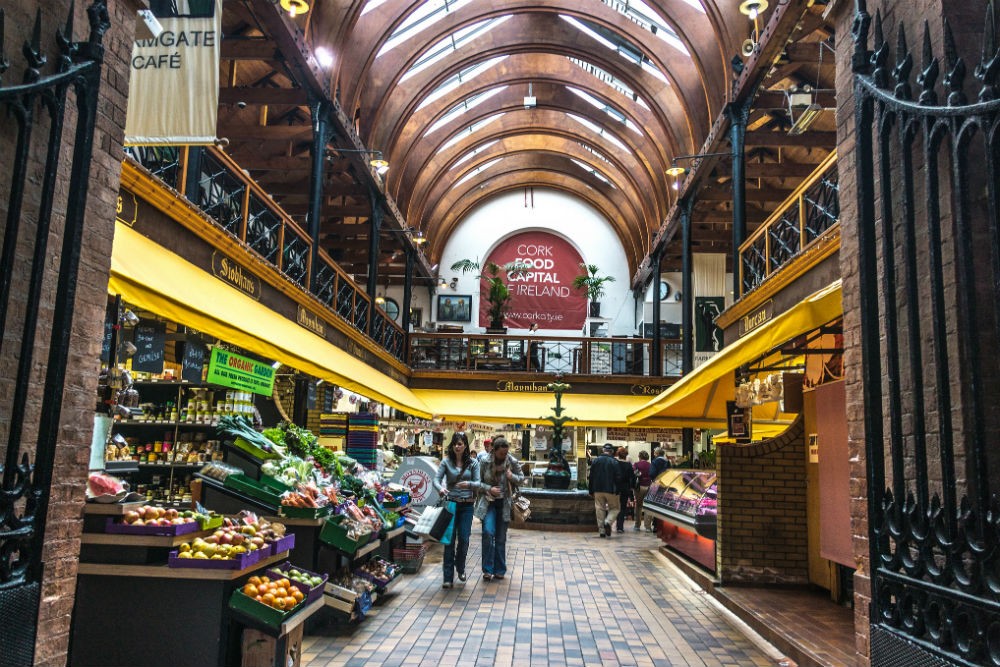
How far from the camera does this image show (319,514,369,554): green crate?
5.64 metres

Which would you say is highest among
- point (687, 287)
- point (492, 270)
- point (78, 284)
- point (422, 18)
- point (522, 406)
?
point (422, 18)

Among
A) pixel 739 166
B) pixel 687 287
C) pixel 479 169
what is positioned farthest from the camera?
pixel 479 169

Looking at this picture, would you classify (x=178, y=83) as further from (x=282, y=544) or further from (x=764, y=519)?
(x=764, y=519)

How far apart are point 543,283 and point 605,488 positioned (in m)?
16.4

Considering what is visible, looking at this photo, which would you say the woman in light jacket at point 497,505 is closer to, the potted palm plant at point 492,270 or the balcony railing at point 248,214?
the balcony railing at point 248,214

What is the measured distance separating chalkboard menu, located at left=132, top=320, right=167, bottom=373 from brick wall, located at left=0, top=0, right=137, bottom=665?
3.72 m

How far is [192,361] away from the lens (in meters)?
7.16

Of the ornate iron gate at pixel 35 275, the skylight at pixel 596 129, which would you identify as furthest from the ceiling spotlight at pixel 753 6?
the skylight at pixel 596 129

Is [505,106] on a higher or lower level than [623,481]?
higher

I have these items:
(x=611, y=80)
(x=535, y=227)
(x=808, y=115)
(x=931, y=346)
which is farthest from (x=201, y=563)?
(x=535, y=227)

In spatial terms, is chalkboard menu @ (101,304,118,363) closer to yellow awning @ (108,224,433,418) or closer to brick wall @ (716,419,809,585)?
yellow awning @ (108,224,433,418)

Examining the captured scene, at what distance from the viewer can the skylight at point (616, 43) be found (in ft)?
57.6

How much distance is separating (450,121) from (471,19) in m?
5.19

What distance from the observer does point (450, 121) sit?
854 inches
